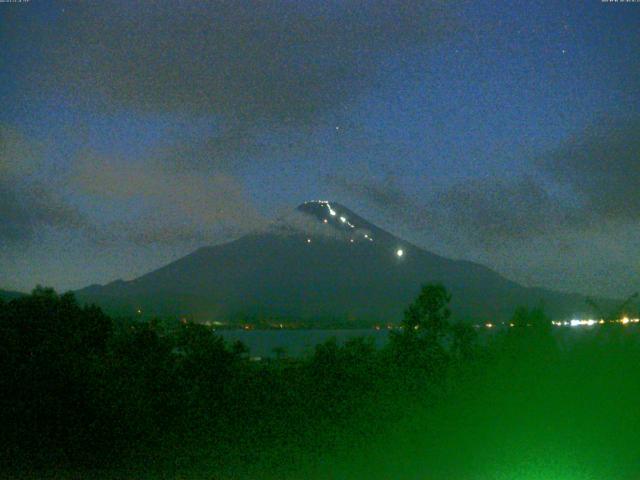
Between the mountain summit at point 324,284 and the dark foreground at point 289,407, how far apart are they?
3784mm

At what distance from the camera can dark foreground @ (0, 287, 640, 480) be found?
9.83m

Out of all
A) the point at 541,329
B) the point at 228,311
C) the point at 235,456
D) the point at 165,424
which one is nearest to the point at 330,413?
the point at 235,456

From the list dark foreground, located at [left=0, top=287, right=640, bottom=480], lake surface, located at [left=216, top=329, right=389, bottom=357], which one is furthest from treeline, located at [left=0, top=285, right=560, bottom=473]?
lake surface, located at [left=216, top=329, right=389, bottom=357]

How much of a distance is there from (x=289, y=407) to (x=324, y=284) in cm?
1254

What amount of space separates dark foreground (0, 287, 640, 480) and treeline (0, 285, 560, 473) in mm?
21

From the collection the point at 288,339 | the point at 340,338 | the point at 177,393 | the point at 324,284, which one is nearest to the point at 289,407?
the point at 177,393

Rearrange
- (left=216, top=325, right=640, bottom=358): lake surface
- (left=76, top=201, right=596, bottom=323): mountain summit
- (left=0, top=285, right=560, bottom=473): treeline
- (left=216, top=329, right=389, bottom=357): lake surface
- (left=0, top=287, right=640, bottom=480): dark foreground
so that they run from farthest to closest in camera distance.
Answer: (left=76, top=201, right=596, bottom=323): mountain summit
(left=216, top=325, right=640, bottom=358): lake surface
(left=216, top=329, right=389, bottom=357): lake surface
(left=0, top=285, right=560, bottom=473): treeline
(left=0, top=287, right=640, bottom=480): dark foreground

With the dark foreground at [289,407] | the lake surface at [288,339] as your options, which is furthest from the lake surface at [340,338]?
the dark foreground at [289,407]

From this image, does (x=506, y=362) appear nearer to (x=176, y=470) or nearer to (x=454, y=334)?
(x=454, y=334)

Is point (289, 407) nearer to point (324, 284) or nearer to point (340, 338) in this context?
point (340, 338)

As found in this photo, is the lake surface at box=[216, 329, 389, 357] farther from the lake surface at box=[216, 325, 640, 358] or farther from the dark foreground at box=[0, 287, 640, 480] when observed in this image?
the dark foreground at box=[0, 287, 640, 480]

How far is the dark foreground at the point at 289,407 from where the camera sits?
32.2 feet

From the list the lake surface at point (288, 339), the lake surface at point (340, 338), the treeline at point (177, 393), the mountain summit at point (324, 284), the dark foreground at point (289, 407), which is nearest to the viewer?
the dark foreground at point (289, 407)

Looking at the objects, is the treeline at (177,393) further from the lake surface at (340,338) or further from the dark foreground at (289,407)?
the lake surface at (340,338)
